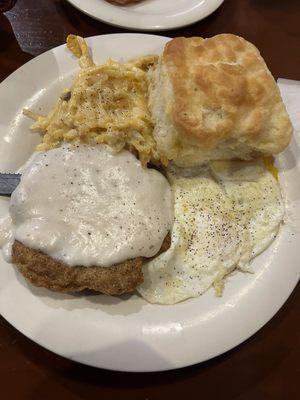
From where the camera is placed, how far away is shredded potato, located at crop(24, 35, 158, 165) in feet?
5.58

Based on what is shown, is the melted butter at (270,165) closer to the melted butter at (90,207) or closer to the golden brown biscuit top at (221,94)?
the golden brown biscuit top at (221,94)

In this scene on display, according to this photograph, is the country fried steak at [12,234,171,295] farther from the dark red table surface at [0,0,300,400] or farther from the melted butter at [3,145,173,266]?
the dark red table surface at [0,0,300,400]

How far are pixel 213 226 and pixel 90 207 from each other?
53 centimetres

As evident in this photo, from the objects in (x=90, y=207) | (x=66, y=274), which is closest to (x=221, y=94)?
(x=90, y=207)

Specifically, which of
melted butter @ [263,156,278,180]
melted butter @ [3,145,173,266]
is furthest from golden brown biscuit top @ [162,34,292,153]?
melted butter @ [3,145,173,266]

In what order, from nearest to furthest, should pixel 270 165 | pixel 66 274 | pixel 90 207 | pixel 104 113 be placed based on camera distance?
pixel 66 274 → pixel 90 207 → pixel 104 113 → pixel 270 165

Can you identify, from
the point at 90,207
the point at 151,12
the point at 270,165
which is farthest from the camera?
the point at 151,12

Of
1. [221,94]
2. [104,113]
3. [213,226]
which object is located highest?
[221,94]

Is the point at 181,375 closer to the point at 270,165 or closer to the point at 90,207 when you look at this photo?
the point at 90,207

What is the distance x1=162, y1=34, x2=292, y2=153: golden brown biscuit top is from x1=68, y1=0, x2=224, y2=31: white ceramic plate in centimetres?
60

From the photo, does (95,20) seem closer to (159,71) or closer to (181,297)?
(159,71)

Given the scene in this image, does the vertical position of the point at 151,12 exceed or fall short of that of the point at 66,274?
it exceeds it

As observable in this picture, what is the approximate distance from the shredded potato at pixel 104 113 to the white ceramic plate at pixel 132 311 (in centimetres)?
13

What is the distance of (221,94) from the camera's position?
5.33 feet
